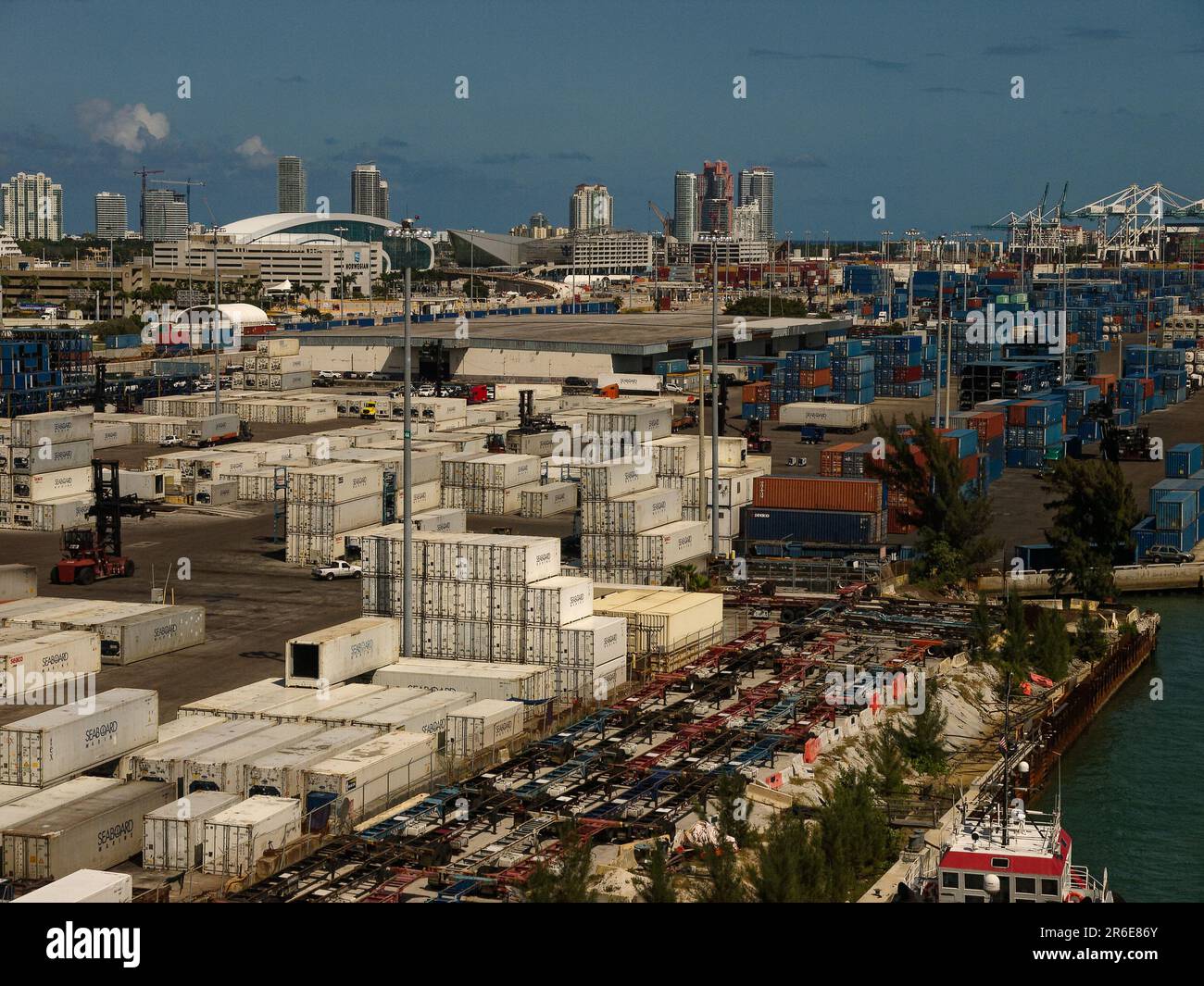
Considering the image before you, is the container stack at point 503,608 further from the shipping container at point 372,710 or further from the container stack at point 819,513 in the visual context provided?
the container stack at point 819,513

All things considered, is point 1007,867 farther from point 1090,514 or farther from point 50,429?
point 50,429

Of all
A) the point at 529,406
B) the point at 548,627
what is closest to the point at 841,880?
the point at 548,627

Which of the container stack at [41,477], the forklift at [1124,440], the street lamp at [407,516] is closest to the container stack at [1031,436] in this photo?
the forklift at [1124,440]

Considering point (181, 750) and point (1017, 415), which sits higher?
point (1017, 415)

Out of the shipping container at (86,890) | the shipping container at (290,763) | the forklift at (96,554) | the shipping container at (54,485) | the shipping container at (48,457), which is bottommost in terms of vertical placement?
the shipping container at (86,890)

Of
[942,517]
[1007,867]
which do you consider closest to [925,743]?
[1007,867]

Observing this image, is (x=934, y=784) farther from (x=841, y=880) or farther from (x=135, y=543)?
(x=135, y=543)

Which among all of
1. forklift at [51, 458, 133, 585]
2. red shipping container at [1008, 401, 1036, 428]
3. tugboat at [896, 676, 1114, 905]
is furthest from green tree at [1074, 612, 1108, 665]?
red shipping container at [1008, 401, 1036, 428]

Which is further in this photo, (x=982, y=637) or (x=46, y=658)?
(x=982, y=637)
